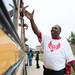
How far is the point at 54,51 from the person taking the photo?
4.99 metres

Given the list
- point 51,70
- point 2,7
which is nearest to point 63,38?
point 51,70

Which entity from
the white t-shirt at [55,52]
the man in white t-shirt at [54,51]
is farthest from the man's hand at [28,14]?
the white t-shirt at [55,52]

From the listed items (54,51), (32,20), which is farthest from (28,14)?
(54,51)

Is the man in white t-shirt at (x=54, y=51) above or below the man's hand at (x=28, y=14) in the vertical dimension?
below

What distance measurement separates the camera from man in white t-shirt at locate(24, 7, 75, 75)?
16.4 ft

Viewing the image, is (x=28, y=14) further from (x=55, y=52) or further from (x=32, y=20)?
(x=55, y=52)

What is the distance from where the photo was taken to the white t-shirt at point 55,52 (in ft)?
16.3

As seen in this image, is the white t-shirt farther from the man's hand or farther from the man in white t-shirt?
Answer: the man's hand

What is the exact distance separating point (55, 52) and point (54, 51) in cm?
2

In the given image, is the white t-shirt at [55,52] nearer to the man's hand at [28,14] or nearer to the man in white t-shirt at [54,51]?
the man in white t-shirt at [54,51]

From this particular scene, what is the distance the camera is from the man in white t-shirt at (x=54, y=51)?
16.4 ft

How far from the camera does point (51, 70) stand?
5.14 metres

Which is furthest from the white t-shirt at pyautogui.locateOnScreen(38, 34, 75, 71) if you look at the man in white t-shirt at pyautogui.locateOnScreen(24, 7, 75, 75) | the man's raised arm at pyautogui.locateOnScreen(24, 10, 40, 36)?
the man's raised arm at pyautogui.locateOnScreen(24, 10, 40, 36)

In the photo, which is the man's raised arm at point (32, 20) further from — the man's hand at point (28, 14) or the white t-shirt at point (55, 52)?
the white t-shirt at point (55, 52)
